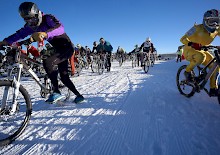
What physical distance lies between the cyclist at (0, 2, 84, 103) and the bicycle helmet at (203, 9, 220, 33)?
117 inches

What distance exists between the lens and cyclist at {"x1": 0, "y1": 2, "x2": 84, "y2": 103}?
3.37 metres

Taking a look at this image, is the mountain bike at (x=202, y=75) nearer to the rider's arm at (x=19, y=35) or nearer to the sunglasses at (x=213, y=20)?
the sunglasses at (x=213, y=20)

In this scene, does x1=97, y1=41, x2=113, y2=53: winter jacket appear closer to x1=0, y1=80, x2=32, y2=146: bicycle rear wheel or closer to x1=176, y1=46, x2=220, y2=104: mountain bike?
x1=176, y1=46, x2=220, y2=104: mountain bike

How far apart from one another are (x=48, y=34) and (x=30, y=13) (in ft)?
1.46

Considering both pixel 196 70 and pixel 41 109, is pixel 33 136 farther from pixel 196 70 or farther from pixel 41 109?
pixel 196 70

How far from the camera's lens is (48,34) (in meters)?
3.55

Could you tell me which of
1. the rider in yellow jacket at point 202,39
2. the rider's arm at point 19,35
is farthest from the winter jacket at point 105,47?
the rider's arm at point 19,35

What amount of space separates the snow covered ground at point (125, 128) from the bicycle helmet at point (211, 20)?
1.68 m

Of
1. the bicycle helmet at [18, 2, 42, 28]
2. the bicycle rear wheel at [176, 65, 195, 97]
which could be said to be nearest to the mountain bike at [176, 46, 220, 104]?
the bicycle rear wheel at [176, 65, 195, 97]

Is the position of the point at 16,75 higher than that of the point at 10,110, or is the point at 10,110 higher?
the point at 16,75

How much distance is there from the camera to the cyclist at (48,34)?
11.0ft

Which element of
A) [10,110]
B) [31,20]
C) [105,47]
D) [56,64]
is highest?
[105,47]

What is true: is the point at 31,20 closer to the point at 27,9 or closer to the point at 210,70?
the point at 27,9

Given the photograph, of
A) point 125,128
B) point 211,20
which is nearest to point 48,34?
point 125,128
